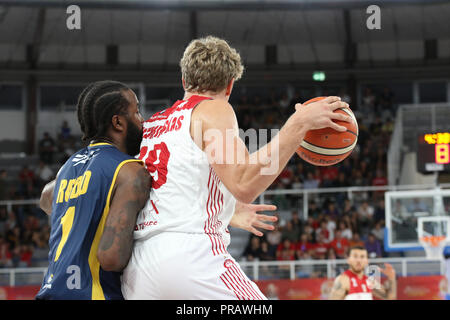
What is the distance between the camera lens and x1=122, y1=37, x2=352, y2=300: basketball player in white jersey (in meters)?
2.97

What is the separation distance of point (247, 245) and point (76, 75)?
1065 cm

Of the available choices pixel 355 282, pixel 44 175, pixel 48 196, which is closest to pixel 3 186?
pixel 44 175

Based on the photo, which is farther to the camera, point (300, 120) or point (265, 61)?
point (265, 61)

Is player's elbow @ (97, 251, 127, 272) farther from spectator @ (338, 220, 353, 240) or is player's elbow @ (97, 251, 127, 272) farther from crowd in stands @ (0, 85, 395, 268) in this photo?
spectator @ (338, 220, 353, 240)

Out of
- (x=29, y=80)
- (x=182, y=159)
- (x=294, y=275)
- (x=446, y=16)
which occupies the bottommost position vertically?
(x=294, y=275)

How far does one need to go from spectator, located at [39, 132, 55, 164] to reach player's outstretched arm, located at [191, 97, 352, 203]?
1778 cm

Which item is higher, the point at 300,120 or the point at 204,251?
the point at 300,120

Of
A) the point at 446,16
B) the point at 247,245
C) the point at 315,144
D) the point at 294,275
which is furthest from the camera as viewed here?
the point at 446,16

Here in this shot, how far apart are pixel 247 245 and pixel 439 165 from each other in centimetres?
606

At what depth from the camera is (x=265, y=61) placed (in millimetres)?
23688

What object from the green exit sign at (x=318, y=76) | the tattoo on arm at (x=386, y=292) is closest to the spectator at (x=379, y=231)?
the tattoo on arm at (x=386, y=292)

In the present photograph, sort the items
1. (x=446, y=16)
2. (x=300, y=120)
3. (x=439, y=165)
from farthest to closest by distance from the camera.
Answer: (x=446, y=16) → (x=439, y=165) → (x=300, y=120)

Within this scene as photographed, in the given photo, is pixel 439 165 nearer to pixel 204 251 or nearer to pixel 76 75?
pixel 204 251

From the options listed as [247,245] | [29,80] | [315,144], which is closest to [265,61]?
[29,80]
